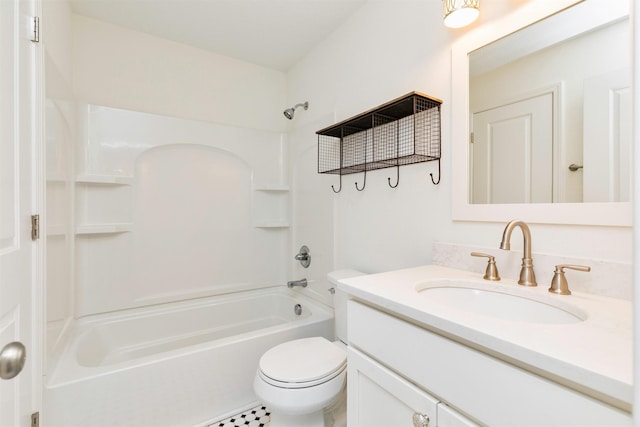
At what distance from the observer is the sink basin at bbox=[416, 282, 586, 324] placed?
2.65ft

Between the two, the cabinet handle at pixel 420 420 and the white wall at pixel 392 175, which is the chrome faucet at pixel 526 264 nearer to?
the white wall at pixel 392 175

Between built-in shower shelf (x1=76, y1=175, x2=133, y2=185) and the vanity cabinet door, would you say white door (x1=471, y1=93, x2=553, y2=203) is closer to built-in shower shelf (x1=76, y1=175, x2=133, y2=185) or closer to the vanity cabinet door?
the vanity cabinet door

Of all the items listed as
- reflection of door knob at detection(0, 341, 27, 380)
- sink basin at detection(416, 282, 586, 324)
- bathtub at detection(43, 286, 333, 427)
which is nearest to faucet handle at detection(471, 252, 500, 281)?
sink basin at detection(416, 282, 586, 324)

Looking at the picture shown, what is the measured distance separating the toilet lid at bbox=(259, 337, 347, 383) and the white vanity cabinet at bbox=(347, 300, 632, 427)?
0.29m

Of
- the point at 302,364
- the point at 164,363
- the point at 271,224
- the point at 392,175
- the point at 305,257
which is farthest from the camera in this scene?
the point at 271,224

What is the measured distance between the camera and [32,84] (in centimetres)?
101

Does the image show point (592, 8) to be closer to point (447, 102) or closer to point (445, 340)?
point (447, 102)

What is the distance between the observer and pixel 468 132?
1.20m

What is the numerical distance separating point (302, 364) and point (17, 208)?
1.16 metres

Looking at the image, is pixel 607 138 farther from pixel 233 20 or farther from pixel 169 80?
pixel 169 80

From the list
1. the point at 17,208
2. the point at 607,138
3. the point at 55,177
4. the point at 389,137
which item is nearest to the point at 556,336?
the point at 607,138

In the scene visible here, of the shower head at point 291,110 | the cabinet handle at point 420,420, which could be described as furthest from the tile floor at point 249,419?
the shower head at point 291,110

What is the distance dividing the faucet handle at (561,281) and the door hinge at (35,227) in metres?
1.71

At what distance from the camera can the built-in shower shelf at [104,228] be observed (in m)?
1.79
